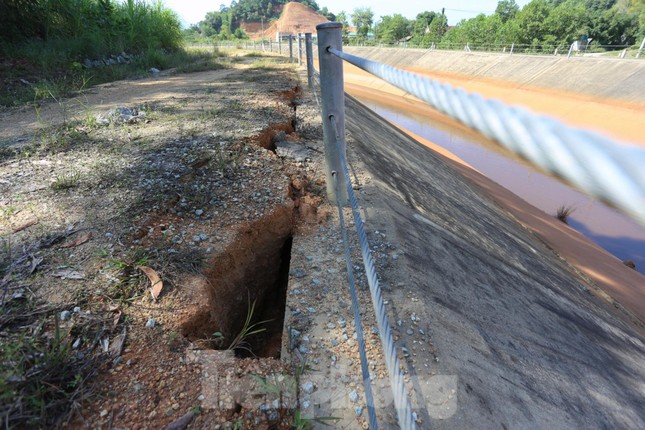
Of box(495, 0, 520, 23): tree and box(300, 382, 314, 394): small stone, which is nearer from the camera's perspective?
box(300, 382, 314, 394): small stone

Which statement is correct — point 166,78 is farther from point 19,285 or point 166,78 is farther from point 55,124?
point 19,285

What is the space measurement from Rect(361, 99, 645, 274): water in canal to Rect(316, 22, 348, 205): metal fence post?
13.1 ft

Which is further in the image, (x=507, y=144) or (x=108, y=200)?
(x=108, y=200)

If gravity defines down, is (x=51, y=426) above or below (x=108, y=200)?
below

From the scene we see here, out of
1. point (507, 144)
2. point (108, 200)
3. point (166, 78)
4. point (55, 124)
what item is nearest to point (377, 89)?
point (166, 78)

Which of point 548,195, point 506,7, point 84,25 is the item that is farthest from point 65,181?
point 506,7

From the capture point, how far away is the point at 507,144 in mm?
613

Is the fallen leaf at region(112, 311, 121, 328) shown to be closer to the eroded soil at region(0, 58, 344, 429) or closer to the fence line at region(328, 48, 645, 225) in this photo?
the eroded soil at region(0, 58, 344, 429)

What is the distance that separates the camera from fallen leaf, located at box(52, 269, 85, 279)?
1971 millimetres

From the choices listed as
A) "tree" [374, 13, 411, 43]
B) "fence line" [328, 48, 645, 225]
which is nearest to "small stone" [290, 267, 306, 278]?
"fence line" [328, 48, 645, 225]

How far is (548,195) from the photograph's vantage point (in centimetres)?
1086

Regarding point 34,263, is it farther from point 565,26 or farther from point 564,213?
point 565,26

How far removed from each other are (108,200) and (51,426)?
1739mm

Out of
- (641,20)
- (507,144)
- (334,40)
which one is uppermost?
(641,20)
